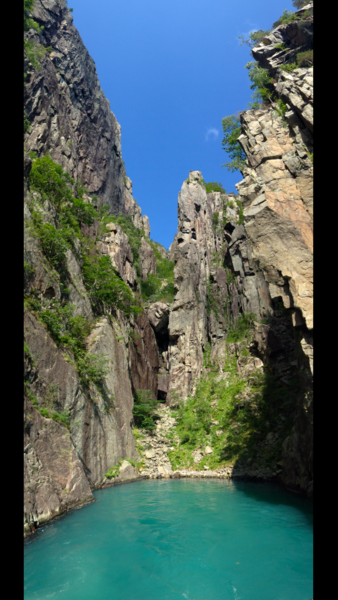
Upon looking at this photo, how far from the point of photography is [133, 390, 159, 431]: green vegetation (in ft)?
76.0

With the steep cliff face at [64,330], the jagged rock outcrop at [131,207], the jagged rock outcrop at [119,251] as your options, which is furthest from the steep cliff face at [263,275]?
the jagged rock outcrop at [131,207]

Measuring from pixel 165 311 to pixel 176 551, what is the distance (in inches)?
1008

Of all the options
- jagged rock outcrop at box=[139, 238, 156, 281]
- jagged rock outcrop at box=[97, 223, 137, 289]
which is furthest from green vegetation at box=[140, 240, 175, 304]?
jagged rock outcrop at box=[97, 223, 137, 289]

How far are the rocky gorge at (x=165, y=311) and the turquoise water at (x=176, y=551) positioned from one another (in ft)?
4.66

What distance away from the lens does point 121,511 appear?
11.7 m

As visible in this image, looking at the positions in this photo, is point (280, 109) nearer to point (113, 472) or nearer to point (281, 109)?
point (281, 109)

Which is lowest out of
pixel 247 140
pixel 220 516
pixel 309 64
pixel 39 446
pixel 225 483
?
pixel 225 483

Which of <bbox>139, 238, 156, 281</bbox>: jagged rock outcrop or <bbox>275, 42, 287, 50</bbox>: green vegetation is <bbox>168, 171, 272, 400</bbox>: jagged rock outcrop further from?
<bbox>275, 42, 287, 50</bbox>: green vegetation

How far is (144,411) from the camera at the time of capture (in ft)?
78.0

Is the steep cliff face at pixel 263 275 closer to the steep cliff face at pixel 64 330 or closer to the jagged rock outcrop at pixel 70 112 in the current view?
the steep cliff face at pixel 64 330

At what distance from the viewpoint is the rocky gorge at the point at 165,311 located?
36.0ft

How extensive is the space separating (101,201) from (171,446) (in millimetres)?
30536
